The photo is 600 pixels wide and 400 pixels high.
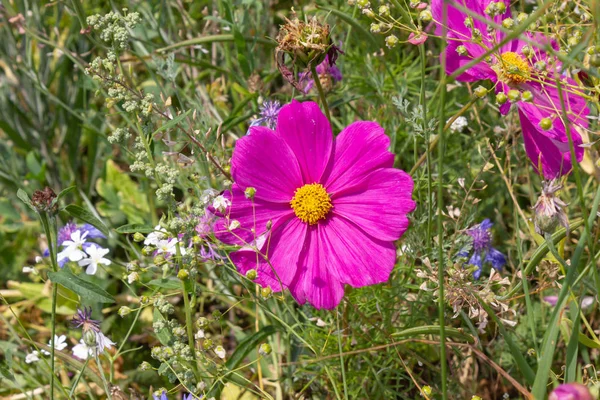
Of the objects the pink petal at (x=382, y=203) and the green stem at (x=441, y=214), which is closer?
the green stem at (x=441, y=214)

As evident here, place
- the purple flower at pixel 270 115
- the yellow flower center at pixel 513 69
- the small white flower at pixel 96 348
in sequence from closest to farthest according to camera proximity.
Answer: the yellow flower center at pixel 513 69 < the small white flower at pixel 96 348 < the purple flower at pixel 270 115

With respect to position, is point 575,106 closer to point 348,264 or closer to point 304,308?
point 348,264

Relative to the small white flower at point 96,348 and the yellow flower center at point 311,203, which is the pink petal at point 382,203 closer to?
the yellow flower center at point 311,203

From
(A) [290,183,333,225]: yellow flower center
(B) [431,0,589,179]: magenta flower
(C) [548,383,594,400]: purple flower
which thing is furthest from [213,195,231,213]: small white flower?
(C) [548,383,594,400]: purple flower

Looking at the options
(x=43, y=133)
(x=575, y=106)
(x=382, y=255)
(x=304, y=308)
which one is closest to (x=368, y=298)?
(x=304, y=308)

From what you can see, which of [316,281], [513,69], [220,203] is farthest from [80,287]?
[513,69]

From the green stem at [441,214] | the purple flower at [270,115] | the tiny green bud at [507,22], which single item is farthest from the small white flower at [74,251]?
the tiny green bud at [507,22]

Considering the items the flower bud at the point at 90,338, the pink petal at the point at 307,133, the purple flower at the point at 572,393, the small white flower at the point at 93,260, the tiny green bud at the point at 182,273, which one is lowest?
the flower bud at the point at 90,338

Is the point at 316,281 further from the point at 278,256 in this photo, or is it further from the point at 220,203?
the point at 220,203
